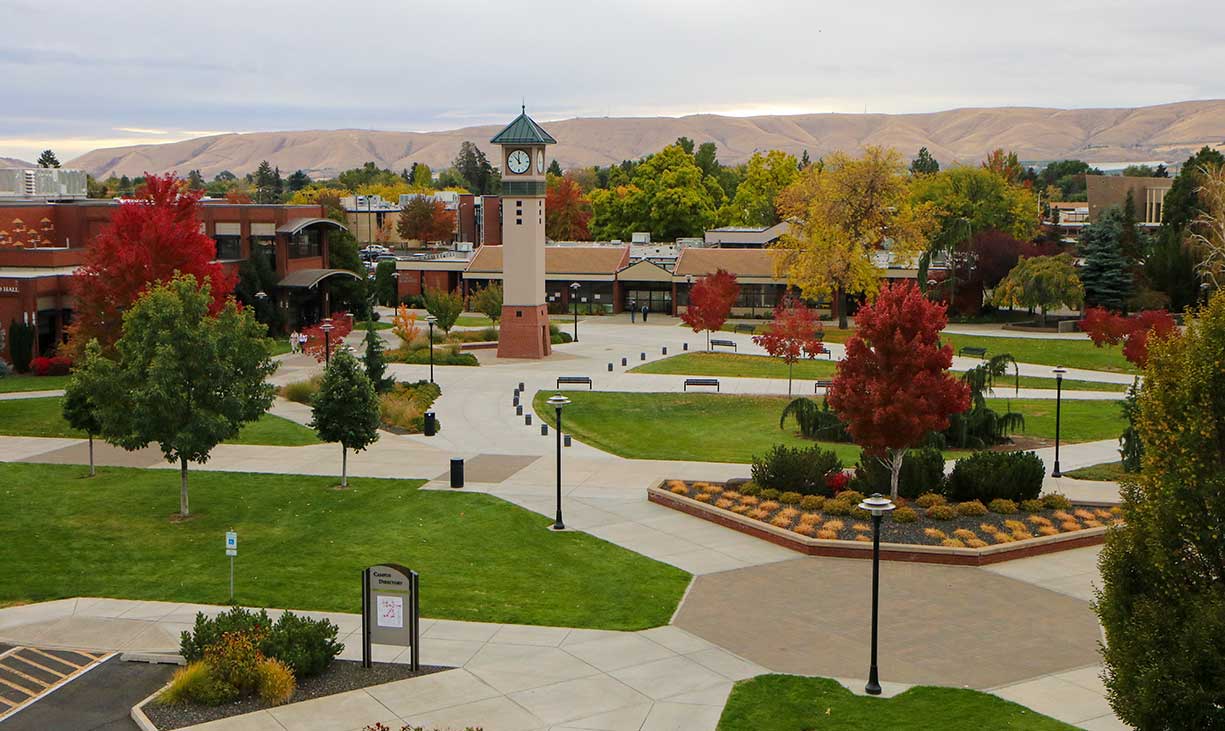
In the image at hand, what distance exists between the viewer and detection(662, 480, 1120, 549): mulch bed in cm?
2575

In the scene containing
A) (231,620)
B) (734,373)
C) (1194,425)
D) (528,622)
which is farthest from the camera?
(734,373)

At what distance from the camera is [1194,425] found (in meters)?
12.9

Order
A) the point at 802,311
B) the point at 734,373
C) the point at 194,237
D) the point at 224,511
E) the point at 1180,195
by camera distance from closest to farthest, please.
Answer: the point at 224,511 → the point at 194,237 → the point at 802,311 → the point at 734,373 → the point at 1180,195

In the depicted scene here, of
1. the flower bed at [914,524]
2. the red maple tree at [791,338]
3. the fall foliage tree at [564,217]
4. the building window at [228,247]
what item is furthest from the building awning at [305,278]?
the fall foliage tree at [564,217]

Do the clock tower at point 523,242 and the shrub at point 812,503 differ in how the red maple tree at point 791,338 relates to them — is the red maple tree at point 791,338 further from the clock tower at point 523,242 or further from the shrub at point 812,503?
the shrub at point 812,503

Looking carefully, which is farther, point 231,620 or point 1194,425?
point 231,620

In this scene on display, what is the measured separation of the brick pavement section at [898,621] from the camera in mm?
19281

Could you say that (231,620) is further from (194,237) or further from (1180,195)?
(1180,195)

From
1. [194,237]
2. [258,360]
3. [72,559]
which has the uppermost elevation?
[194,237]

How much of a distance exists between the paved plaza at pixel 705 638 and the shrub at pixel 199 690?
2.21 feet

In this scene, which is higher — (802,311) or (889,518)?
(802,311)

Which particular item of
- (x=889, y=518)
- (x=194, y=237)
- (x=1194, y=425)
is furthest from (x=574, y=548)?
(x=194, y=237)

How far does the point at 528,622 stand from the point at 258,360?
471 inches

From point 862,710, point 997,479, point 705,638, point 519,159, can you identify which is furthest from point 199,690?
point 519,159
